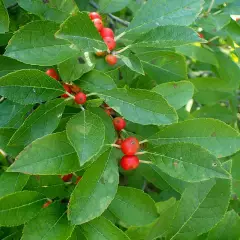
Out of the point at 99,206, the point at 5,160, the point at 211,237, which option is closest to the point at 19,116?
the point at 5,160

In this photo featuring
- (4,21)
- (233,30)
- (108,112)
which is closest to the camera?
(4,21)

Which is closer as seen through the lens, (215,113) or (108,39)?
(108,39)

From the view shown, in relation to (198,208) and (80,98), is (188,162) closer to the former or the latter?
(198,208)

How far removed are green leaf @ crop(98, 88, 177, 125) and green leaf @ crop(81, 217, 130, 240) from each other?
347 mm

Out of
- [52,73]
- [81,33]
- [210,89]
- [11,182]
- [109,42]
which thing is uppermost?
[81,33]

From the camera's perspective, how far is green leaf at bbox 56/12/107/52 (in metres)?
1.34

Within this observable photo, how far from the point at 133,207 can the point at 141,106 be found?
37 cm

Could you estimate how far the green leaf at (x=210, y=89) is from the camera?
241 centimetres

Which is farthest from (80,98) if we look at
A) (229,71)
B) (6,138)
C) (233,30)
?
(229,71)

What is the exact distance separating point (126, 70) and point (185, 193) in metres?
0.67

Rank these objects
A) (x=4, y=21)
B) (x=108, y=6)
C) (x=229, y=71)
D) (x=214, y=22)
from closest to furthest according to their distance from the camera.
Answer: (x=4, y=21), (x=108, y=6), (x=214, y=22), (x=229, y=71)

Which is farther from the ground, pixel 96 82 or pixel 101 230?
pixel 96 82

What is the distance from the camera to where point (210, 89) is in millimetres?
2422

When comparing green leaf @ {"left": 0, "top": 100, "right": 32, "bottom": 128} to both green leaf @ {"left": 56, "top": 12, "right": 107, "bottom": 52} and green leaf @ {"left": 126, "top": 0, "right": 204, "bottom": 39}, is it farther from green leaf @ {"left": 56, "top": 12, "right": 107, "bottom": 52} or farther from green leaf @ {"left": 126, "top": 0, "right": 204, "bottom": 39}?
green leaf @ {"left": 126, "top": 0, "right": 204, "bottom": 39}
